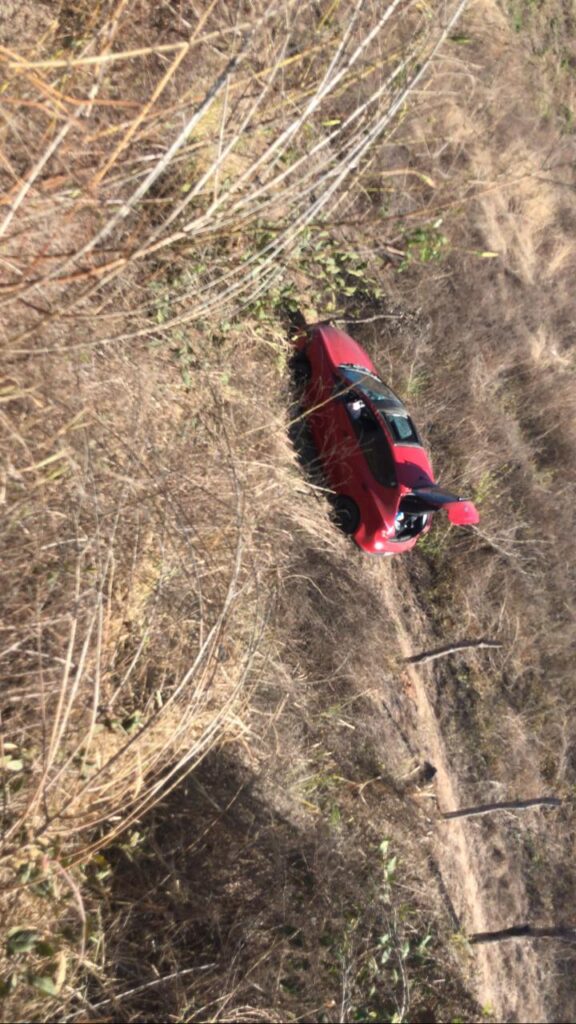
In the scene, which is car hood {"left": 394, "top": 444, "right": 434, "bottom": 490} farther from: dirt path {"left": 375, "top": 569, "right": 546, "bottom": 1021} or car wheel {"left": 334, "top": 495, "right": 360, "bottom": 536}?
dirt path {"left": 375, "top": 569, "right": 546, "bottom": 1021}

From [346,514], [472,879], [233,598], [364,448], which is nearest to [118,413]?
[233,598]

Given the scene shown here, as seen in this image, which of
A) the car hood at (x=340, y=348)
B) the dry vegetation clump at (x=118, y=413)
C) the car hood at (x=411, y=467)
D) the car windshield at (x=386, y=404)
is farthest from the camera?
the car hood at (x=340, y=348)

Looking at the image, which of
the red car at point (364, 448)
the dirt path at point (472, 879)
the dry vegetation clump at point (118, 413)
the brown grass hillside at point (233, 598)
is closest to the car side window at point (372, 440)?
the red car at point (364, 448)

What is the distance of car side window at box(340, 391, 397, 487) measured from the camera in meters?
7.99


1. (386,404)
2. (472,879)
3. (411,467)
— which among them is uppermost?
(386,404)

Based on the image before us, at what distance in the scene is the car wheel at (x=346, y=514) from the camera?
8.25 meters

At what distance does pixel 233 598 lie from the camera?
442 centimetres

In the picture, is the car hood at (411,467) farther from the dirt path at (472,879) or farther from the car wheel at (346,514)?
the dirt path at (472,879)

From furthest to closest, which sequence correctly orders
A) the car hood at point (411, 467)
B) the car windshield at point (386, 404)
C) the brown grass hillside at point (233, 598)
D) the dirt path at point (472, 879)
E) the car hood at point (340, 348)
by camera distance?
the car hood at point (340, 348)
the car windshield at point (386, 404)
the car hood at point (411, 467)
the dirt path at point (472, 879)
the brown grass hillside at point (233, 598)

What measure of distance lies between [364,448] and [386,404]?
1.78ft

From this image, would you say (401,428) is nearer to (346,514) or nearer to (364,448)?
(364,448)

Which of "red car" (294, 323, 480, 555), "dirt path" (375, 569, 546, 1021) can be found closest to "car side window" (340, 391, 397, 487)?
"red car" (294, 323, 480, 555)

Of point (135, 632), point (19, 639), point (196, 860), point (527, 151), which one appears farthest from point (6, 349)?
point (527, 151)

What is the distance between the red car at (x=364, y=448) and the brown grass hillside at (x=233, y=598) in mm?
365
